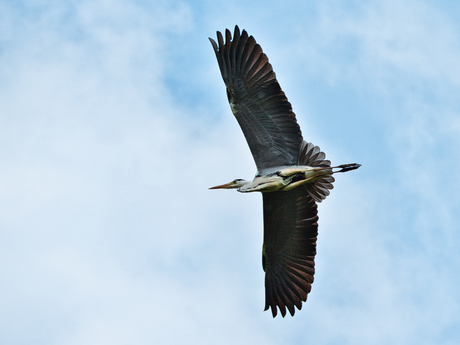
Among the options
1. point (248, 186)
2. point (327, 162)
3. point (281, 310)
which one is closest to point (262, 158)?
point (248, 186)

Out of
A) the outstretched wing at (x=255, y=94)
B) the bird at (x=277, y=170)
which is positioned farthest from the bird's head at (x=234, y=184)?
the outstretched wing at (x=255, y=94)

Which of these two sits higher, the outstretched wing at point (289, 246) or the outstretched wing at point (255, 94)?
the outstretched wing at point (255, 94)

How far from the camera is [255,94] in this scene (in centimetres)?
1186

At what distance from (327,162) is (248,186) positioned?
1.72 metres

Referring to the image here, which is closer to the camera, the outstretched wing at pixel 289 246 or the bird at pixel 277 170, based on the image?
the bird at pixel 277 170

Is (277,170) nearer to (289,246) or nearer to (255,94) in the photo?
(255,94)

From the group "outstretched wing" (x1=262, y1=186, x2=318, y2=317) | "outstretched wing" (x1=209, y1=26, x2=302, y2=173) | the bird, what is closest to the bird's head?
the bird

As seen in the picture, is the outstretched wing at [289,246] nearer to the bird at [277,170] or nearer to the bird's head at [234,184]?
the bird at [277,170]

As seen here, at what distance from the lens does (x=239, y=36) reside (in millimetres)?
11969

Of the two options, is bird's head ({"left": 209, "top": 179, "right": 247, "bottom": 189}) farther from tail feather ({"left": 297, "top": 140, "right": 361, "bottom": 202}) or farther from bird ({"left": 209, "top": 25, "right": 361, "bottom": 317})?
tail feather ({"left": 297, "top": 140, "right": 361, "bottom": 202})

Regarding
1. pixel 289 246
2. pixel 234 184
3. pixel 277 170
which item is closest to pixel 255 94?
pixel 277 170

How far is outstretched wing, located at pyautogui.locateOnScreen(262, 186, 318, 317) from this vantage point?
12672mm

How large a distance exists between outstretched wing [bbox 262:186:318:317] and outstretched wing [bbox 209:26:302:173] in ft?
3.55

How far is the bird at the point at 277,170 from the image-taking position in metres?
11.9
